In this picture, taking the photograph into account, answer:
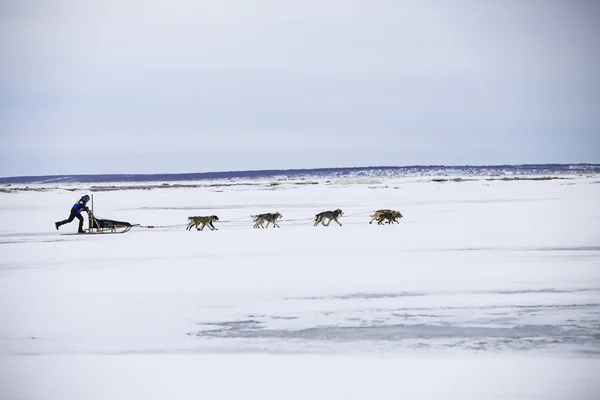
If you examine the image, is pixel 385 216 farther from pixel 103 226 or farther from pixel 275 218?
pixel 103 226

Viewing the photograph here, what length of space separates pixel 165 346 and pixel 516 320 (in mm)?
3955

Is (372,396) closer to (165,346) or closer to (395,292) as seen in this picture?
(165,346)

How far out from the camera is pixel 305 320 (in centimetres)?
715

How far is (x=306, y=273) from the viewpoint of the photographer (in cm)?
1018

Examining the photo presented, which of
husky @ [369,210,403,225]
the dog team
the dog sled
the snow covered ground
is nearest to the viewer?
the snow covered ground

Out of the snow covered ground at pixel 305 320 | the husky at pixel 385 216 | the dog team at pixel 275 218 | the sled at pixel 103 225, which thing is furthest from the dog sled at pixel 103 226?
the husky at pixel 385 216

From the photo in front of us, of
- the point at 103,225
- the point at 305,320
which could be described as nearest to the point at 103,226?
the point at 103,225

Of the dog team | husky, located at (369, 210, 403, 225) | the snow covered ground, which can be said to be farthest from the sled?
husky, located at (369, 210, 403, 225)

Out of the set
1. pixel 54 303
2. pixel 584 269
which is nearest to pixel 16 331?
pixel 54 303

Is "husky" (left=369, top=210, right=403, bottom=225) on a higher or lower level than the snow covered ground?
higher

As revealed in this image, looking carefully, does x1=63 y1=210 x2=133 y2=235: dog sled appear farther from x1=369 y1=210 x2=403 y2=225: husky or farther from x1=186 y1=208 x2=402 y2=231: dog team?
x1=369 y1=210 x2=403 y2=225: husky

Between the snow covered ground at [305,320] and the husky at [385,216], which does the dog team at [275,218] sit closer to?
the husky at [385,216]

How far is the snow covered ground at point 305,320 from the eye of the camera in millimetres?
5270

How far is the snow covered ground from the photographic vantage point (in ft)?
17.3
